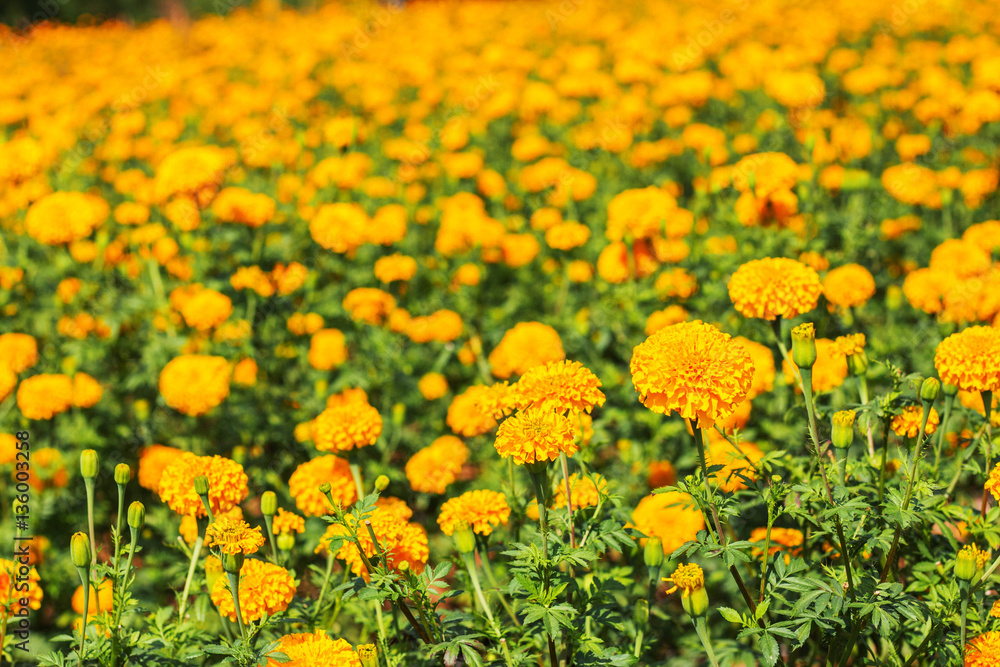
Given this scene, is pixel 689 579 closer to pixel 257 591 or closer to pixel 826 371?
pixel 257 591

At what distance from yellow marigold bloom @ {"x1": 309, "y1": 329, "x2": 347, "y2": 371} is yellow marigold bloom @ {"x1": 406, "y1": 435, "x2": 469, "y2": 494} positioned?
724 millimetres

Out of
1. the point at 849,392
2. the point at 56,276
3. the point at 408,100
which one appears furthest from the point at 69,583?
the point at 408,100

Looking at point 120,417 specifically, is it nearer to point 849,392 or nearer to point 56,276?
point 56,276

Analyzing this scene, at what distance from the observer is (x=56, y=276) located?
12.9ft

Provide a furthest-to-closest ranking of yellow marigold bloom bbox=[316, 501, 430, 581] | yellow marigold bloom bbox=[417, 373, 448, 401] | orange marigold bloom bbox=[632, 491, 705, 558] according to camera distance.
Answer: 1. yellow marigold bloom bbox=[417, 373, 448, 401]
2. orange marigold bloom bbox=[632, 491, 705, 558]
3. yellow marigold bloom bbox=[316, 501, 430, 581]

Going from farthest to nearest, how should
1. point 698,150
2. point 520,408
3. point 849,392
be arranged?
point 698,150
point 849,392
point 520,408

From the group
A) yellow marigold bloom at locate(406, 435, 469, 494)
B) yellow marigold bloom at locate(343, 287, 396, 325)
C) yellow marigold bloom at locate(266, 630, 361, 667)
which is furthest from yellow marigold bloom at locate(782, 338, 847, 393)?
yellow marigold bloom at locate(343, 287, 396, 325)

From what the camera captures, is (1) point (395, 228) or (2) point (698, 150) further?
(2) point (698, 150)

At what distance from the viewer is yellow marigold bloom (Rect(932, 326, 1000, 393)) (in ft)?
5.71

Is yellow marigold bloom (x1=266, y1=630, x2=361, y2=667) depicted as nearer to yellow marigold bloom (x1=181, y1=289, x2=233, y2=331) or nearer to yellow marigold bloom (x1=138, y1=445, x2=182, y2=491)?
yellow marigold bloom (x1=138, y1=445, x2=182, y2=491)

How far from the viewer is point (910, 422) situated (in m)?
1.85

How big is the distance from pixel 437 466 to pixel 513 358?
1.69ft

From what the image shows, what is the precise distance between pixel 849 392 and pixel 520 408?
1550 mm

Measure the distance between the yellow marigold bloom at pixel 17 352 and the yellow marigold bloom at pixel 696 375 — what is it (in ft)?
9.19
